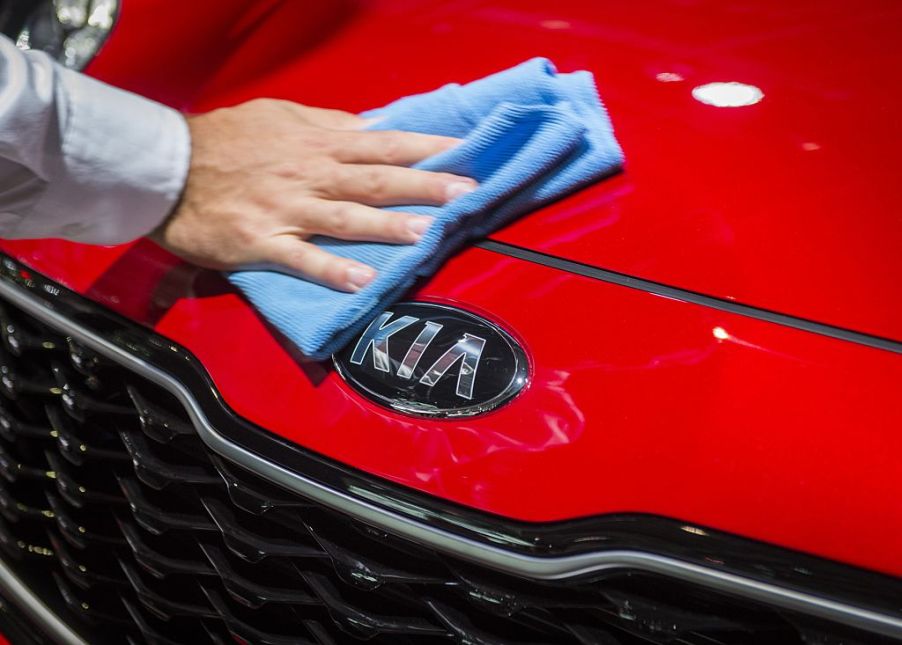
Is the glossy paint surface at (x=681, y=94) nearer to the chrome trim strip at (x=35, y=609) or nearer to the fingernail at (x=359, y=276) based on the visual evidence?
the fingernail at (x=359, y=276)

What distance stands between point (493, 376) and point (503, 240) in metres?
0.12

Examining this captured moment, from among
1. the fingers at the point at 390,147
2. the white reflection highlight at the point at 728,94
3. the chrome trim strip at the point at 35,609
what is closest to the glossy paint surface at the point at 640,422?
the fingers at the point at 390,147

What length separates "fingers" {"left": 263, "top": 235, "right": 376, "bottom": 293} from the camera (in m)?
0.70

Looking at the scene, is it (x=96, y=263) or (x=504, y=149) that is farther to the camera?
(x=96, y=263)

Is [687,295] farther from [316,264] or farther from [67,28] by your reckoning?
[67,28]

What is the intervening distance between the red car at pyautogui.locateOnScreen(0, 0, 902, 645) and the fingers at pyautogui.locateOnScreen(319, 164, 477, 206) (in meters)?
0.05

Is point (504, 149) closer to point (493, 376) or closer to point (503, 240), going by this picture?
point (503, 240)

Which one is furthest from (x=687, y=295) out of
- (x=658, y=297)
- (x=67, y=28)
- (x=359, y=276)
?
(x=67, y=28)

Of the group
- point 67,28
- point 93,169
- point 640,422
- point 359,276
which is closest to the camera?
point 640,422

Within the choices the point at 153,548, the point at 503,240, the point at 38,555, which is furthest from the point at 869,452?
the point at 38,555

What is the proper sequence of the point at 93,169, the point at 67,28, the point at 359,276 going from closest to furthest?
the point at 359,276 < the point at 93,169 < the point at 67,28

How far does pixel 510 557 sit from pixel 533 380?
0.38 feet

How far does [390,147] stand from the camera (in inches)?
29.9

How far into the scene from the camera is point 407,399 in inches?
25.5
